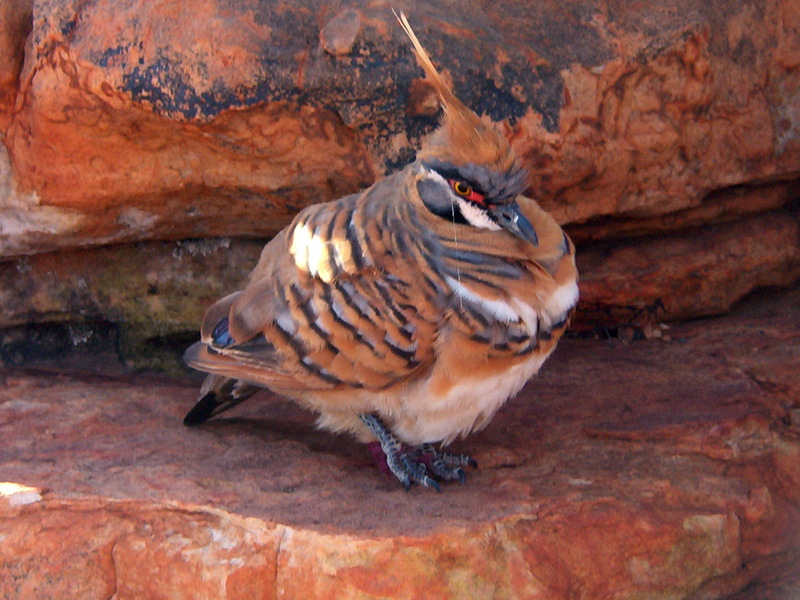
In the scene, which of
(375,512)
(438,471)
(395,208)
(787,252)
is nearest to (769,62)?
(787,252)

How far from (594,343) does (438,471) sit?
5.54 ft

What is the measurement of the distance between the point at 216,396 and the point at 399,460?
3.19 feet

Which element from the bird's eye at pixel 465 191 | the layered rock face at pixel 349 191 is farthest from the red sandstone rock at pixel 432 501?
the bird's eye at pixel 465 191

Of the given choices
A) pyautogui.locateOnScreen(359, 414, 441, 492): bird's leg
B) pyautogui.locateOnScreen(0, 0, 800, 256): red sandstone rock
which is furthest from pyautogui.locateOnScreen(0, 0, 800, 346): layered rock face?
pyautogui.locateOnScreen(359, 414, 441, 492): bird's leg

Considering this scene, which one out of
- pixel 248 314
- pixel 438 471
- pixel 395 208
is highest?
pixel 395 208

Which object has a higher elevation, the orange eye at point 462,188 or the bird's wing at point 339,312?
the orange eye at point 462,188

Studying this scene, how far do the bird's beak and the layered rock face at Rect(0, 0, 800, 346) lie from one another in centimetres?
88

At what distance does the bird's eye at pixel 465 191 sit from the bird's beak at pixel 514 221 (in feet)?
0.21

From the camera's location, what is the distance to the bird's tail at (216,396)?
12.1 ft

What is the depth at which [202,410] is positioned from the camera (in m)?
3.74

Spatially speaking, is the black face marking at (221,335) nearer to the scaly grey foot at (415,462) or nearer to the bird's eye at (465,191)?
the scaly grey foot at (415,462)

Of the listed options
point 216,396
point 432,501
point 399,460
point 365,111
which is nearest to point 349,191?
point 365,111

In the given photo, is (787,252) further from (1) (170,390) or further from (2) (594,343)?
(1) (170,390)

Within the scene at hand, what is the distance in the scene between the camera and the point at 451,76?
3672mm
